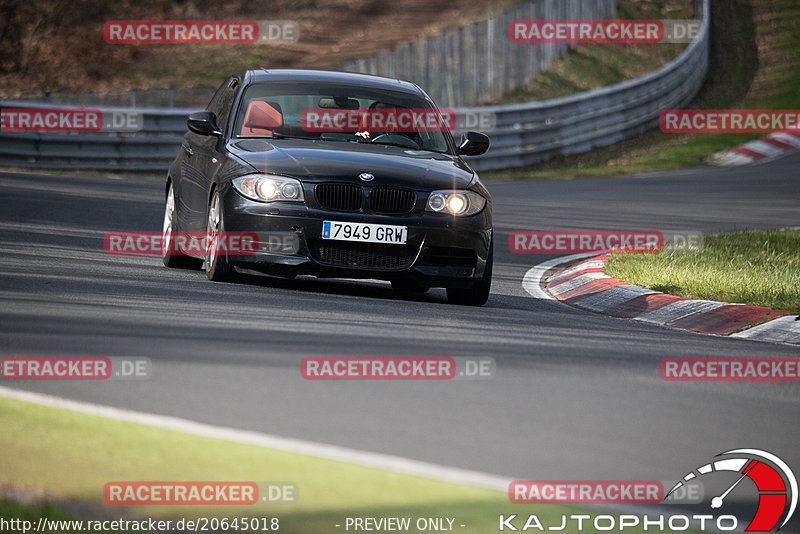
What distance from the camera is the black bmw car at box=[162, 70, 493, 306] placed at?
32.4 feet

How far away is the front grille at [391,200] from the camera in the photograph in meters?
9.99

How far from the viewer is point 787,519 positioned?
5.04m

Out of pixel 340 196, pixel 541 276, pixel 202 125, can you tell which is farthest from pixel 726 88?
pixel 340 196

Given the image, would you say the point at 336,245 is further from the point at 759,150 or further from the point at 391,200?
the point at 759,150

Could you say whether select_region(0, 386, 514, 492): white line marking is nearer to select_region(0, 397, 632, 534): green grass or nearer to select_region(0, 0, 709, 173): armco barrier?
select_region(0, 397, 632, 534): green grass

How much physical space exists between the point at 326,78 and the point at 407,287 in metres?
1.76

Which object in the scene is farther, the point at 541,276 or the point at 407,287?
the point at 541,276

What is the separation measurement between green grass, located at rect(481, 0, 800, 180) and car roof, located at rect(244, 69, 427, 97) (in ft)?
44.4

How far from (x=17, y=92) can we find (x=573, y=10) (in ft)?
56.0

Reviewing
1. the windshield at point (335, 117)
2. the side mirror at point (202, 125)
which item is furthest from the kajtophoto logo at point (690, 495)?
the side mirror at point (202, 125)

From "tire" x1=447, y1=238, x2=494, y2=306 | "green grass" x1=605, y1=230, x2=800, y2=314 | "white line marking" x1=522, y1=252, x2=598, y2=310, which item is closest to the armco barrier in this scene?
"white line marking" x1=522, y1=252, x2=598, y2=310

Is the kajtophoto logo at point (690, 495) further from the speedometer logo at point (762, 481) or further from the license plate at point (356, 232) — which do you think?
the license plate at point (356, 232)

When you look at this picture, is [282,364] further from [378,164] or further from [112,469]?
[378,164]

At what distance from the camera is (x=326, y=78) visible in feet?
37.4
